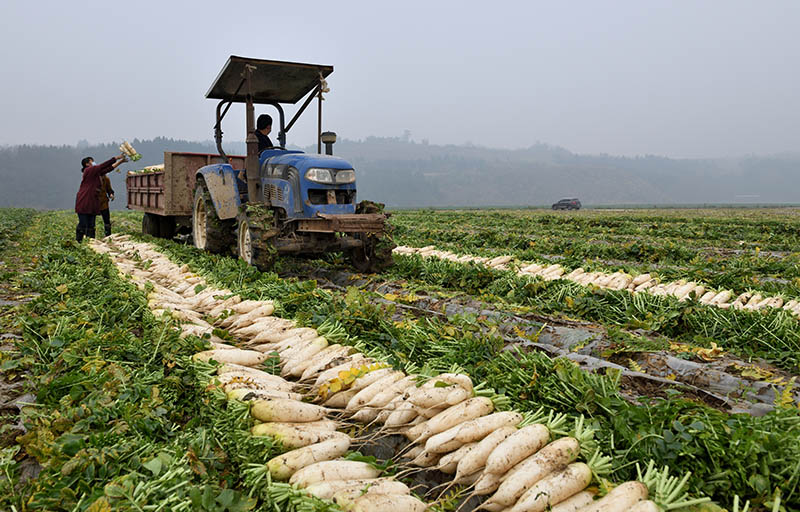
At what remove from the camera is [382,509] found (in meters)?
2.31

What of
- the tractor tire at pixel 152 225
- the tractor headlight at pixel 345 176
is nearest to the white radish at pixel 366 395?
the tractor headlight at pixel 345 176

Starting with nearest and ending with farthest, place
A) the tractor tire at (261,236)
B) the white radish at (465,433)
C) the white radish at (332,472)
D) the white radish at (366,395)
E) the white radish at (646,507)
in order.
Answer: the white radish at (646,507) < the white radish at (332,472) < the white radish at (465,433) < the white radish at (366,395) < the tractor tire at (261,236)

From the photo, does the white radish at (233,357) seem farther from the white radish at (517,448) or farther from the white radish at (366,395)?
the white radish at (517,448)

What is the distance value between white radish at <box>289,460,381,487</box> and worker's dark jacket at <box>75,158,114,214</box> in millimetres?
10949

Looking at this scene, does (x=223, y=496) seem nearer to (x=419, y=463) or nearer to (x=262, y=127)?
(x=419, y=463)

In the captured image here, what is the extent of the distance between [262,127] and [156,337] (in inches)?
223

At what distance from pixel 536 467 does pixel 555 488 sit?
0.49 feet

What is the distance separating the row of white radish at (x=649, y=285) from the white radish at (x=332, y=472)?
520 centimetres

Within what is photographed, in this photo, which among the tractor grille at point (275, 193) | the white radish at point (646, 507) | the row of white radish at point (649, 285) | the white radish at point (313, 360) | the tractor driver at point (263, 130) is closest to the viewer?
the white radish at point (646, 507)

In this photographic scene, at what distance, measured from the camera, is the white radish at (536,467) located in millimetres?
2445

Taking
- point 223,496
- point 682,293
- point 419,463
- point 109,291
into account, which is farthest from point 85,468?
point 682,293

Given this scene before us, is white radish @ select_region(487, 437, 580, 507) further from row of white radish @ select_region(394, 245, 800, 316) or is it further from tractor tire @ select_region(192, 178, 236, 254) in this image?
tractor tire @ select_region(192, 178, 236, 254)

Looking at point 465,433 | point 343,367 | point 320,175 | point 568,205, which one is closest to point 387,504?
point 465,433

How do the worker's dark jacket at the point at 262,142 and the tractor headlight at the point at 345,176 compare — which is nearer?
the tractor headlight at the point at 345,176
